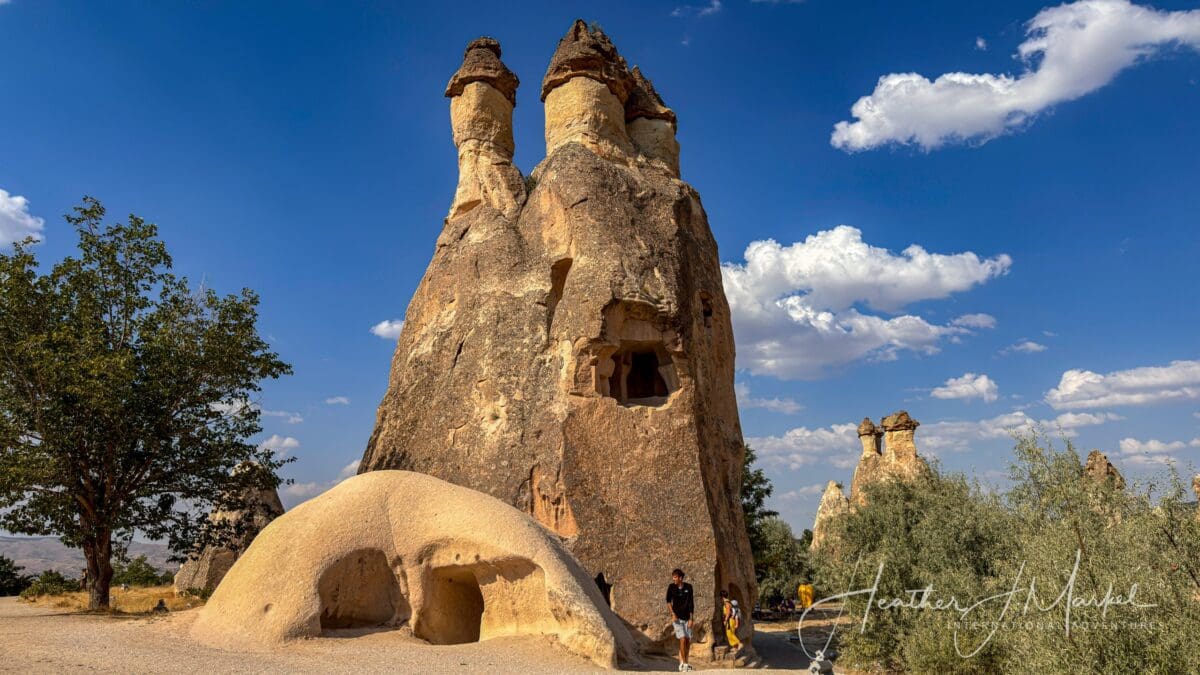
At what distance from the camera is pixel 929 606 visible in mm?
14469

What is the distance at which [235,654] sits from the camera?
9453mm

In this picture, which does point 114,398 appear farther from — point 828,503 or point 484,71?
point 828,503

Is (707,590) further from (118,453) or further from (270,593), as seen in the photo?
(118,453)

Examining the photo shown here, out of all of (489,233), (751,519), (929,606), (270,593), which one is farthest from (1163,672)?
(751,519)

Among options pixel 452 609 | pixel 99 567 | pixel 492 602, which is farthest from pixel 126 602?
pixel 492 602

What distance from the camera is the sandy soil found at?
872 cm

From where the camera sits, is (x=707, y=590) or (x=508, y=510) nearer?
(x=508, y=510)

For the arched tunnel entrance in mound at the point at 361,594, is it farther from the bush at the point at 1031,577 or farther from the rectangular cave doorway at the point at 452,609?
the bush at the point at 1031,577

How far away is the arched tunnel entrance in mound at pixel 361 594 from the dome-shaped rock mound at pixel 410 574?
15 millimetres

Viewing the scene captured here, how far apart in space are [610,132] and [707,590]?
1194 cm

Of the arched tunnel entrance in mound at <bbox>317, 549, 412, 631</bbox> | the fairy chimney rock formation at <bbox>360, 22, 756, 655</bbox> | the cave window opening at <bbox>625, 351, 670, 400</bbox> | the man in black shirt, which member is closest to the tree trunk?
the fairy chimney rock formation at <bbox>360, 22, 756, 655</bbox>

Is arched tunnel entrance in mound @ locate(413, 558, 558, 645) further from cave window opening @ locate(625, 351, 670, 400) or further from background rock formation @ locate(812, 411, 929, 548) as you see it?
background rock formation @ locate(812, 411, 929, 548)

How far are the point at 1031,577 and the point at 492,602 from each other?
7743 mm

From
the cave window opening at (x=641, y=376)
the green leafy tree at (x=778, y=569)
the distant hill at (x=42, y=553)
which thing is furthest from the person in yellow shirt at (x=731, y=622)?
the distant hill at (x=42, y=553)
